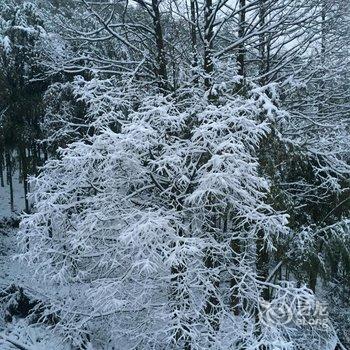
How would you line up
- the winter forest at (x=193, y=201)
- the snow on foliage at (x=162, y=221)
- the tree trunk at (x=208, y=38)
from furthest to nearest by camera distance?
1. the tree trunk at (x=208, y=38)
2. the winter forest at (x=193, y=201)
3. the snow on foliage at (x=162, y=221)

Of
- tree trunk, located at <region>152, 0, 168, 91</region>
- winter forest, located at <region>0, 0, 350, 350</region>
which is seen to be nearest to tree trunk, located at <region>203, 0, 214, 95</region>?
winter forest, located at <region>0, 0, 350, 350</region>

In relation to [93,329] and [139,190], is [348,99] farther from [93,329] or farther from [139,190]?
[93,329]

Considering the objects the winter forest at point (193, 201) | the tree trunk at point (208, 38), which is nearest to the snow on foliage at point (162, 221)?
the winter forest at point (193, 201)

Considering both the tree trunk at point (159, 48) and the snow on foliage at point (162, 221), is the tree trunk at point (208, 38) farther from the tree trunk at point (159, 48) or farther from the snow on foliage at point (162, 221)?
the snow on foliage at point (162, 221)

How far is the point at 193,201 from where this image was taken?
19.0 feet

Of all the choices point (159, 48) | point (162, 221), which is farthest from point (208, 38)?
point (162, 221)

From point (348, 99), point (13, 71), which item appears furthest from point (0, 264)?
point (348, 99)

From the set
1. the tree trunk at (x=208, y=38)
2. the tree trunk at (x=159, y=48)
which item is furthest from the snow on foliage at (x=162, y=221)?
the tree trunk at (x=159, y=48)

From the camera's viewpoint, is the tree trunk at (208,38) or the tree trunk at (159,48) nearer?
the tree trunk at (208,38)

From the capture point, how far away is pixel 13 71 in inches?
658

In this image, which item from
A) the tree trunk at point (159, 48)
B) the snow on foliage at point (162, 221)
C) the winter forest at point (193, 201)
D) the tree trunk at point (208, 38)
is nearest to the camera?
the snow on foliage at point (162, 221)

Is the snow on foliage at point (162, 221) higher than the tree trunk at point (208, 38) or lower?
lower

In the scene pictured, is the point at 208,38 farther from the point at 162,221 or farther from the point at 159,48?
the point at 162,221

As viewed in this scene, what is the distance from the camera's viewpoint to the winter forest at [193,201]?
6.04m
